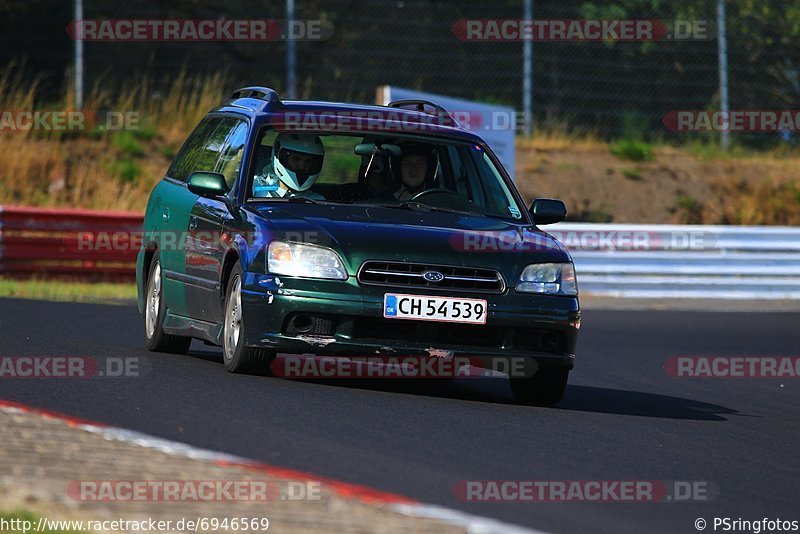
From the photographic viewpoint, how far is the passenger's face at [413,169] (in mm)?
10102

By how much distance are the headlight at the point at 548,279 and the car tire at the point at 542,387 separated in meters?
0.50

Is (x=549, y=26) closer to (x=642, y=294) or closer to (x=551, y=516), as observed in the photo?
(x=642, y=294)

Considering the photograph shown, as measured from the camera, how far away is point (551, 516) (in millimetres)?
5543

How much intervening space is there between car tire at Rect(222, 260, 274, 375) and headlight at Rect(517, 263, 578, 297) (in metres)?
1.49

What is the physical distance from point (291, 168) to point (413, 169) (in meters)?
0.82

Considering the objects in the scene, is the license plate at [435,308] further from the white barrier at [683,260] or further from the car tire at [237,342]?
the white barrier at [683,260]

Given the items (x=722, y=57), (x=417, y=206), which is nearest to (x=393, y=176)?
(x=417, y=206)

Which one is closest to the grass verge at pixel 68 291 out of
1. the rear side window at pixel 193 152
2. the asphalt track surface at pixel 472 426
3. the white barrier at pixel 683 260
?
the asphalt track surface at pixel 472 426

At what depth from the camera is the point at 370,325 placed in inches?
346

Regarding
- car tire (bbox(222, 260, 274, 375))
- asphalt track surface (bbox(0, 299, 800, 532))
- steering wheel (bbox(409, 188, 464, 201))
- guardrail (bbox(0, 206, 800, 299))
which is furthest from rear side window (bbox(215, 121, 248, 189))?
guardrail (bbox(0, 206, 800, 299))

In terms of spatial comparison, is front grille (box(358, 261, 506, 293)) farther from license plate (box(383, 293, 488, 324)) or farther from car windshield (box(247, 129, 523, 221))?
car windshield (box(247, 129, 523, 221))

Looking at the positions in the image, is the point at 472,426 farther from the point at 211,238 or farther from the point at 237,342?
the point at 211,238

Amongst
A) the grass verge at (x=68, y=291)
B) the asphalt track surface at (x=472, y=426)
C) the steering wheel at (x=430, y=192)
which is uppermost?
the steering wheel at (x=430, y=192)

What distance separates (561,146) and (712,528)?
24.8 m
